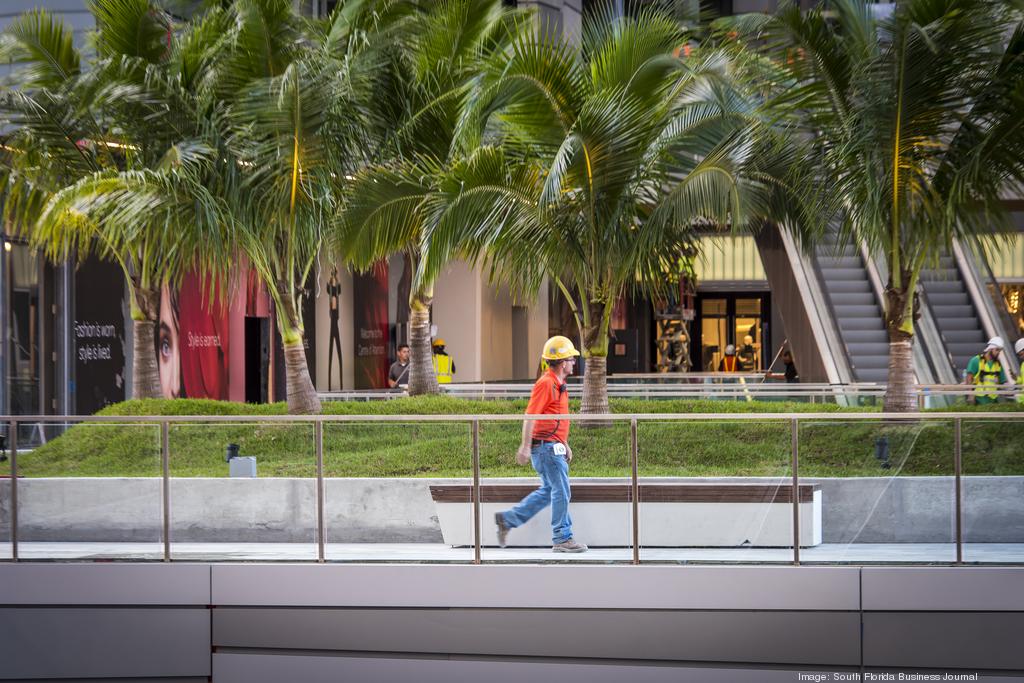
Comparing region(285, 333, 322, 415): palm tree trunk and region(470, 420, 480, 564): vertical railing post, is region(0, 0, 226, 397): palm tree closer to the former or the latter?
region(285, 333, 322, 415): palm tree trunk

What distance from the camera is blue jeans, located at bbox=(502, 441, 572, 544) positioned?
836 cm

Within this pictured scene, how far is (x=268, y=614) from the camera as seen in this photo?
8.60 meters

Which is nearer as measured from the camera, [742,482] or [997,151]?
[742,482]

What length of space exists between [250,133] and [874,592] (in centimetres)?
887

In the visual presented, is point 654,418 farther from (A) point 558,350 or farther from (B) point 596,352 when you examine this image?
(B) point 596,352

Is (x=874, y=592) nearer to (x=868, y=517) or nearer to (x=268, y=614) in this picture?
(x=868, y=517)

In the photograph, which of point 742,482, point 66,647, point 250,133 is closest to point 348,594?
point 66,647

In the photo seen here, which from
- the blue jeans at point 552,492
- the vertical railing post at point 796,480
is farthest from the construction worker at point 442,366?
the vertical railing post at point 796,480

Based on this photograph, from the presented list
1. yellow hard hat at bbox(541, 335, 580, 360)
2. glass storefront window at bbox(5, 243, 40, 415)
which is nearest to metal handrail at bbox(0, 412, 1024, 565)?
yellow hard hat at bbox(541, 335, 580, 360)

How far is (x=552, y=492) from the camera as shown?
8375 mm

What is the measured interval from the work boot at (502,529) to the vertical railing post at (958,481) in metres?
2.93

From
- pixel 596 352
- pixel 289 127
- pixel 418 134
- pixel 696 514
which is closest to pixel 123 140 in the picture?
pixel 289 127

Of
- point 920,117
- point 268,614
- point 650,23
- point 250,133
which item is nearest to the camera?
point 268,614

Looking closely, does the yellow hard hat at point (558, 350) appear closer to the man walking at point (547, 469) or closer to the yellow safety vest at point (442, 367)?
the man walking at point (547, 469)
